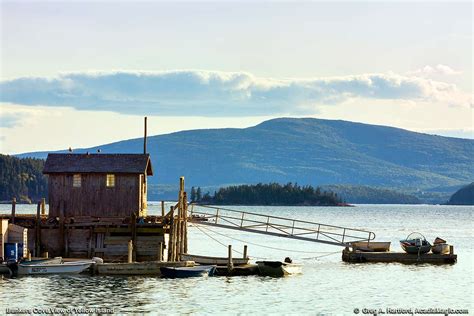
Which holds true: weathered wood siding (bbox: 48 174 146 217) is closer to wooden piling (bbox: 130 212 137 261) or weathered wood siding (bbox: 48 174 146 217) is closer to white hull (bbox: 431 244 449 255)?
wooden piling (bbox: 130 212 137 261)

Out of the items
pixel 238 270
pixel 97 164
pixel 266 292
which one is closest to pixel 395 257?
pixel 238 270

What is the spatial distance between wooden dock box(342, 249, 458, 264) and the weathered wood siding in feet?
61.5

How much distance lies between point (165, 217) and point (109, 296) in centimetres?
1515

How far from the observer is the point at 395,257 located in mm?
82188

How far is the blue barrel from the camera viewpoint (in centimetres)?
6831

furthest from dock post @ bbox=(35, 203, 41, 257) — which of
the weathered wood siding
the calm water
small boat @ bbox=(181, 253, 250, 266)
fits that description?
small boat @ bbox=(181, 253, 250, 266)

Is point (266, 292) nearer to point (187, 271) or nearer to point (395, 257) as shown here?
point (187, 271)

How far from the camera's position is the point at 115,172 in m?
73.1

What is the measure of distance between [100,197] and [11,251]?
7.68 meters

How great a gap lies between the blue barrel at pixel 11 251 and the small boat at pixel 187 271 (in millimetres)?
9539

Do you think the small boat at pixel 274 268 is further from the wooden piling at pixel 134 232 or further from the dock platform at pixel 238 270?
the wooden piling at pixel 134 232

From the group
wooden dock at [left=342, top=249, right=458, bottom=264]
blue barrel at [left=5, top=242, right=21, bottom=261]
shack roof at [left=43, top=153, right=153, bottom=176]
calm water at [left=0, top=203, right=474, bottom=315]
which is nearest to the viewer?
calm water at [left=0, top=203, right=474, bottom=315]

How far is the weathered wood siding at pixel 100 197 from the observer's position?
240 feet

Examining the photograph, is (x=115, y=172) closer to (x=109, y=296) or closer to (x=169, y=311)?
(x=109, y=296)
